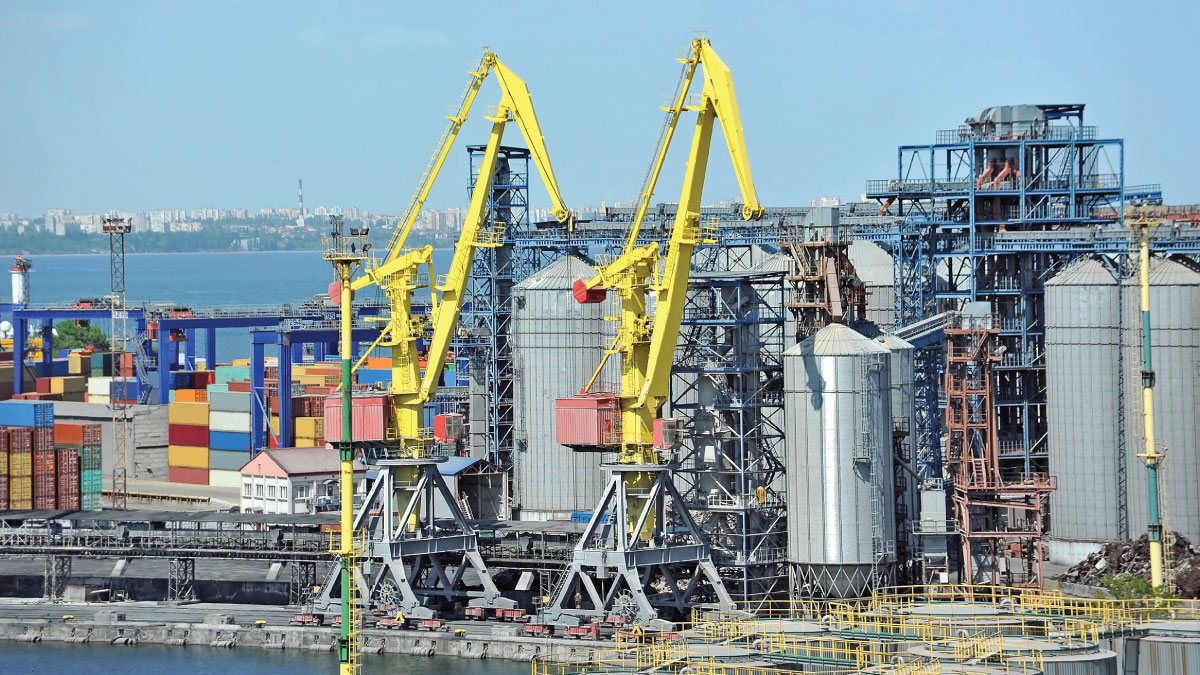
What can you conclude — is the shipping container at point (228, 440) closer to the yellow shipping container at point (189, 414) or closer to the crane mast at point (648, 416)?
the yellow shipping container at point (189, 414)

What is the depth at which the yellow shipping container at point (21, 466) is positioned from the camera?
102312mm

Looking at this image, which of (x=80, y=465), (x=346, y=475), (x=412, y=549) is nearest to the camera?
(x=346, y=475)

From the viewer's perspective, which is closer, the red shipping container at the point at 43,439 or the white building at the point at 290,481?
the white building at the point at 290,481

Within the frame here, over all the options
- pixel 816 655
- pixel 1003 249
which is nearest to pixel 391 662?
pixel 816 655

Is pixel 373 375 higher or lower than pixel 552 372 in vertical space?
higher

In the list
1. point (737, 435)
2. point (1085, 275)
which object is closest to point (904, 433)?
point (737, 435)

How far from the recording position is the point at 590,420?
246 feet

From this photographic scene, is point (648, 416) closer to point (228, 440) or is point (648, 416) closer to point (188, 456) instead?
point (228, 440)

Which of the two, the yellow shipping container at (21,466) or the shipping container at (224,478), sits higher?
the yellow shipping container at (21,466)

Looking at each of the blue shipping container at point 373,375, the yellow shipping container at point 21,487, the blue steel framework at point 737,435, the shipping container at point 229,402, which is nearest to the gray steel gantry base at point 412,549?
the blue steel framework at point 737,435

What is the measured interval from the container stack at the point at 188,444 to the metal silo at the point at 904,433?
5266cm

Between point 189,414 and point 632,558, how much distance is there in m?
54.5

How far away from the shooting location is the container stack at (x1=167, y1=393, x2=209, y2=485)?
395 feet

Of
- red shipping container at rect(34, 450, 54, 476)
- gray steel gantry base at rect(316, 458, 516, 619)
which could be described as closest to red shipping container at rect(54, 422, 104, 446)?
red shipping container at rect(34, 450, 54, 476)
